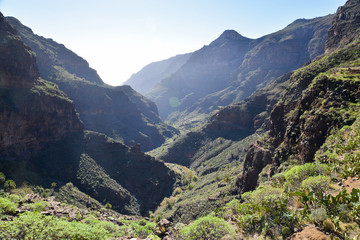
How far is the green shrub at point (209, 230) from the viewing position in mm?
13078

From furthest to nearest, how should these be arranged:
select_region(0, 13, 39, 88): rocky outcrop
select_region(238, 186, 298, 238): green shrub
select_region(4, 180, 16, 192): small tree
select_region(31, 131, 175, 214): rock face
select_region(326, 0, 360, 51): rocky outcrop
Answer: select_region(326, 0, 360, 51): rocky outcrop → select_region(31, 131, 175, 214): rock face → select_region(0, 13, 39, 88): rocky outcrop → select_region(4, 180, 16, 192): small tree → select_region(238, 186, 298, 238): green shrub

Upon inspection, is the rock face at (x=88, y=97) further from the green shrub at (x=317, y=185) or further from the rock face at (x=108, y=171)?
the green shrub at (x=317, y=185)

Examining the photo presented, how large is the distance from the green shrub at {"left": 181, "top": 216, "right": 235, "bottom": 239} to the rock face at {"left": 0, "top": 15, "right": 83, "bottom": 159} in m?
62.3

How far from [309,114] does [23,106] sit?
7868 cm

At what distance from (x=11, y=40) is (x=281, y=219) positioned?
92.2 m

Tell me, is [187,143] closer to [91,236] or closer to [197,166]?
[197,166]

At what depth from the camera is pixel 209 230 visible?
44.5ft

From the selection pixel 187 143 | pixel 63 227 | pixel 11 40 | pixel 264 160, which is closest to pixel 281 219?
pixel 63 227

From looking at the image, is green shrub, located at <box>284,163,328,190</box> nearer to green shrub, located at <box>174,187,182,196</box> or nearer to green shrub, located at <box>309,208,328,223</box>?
green shrub, located at <box>309,208,328,223</box>

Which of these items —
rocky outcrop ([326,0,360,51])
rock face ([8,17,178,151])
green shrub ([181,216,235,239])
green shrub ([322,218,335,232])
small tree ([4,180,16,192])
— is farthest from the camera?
rock face ([8,17,178,151])

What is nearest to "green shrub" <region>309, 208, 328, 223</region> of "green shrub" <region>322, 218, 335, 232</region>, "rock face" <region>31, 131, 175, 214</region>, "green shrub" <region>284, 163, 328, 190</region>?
"green shrub" <region>322, 218, 335, 232</region>

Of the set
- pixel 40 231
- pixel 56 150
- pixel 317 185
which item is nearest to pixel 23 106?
pixel 56 150

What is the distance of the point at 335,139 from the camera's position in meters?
25.0

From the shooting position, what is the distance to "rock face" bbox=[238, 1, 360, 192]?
99.9ft
